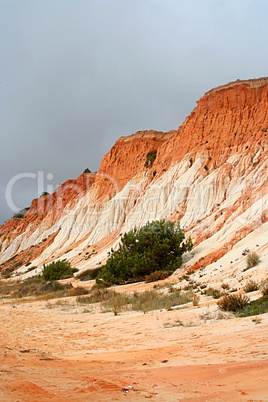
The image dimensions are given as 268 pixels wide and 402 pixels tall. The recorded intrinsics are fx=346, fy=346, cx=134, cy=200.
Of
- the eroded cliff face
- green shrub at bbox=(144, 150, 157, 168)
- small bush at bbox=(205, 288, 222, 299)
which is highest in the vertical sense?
green shrub at bbox=(144, 150, 157, 168)

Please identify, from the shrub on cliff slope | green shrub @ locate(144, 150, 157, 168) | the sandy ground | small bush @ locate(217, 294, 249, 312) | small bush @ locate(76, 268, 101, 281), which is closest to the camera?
the sandy ground

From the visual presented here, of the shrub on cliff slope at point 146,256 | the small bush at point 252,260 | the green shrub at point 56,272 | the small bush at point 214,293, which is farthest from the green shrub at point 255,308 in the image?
the green shrub at point 56,272

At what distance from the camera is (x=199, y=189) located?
3406cm

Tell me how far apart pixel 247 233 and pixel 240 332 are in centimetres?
1573

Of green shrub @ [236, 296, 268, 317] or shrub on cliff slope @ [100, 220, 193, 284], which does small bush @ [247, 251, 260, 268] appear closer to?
green shrub @ [236, 296, 268, 317]

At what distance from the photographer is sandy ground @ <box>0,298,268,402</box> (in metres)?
3.67

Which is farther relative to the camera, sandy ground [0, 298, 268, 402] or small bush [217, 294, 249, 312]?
small bush [217, 294, 249, 312]

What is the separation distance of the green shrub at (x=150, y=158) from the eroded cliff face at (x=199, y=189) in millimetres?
217

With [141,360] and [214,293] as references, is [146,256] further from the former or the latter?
[141,360]

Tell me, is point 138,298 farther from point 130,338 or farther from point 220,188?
point 220,188

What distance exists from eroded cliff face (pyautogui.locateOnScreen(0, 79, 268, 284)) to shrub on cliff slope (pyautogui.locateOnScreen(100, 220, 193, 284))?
1.25m

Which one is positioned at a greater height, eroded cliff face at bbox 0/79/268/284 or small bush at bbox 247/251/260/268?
eroded cliff face at bbox 0/79/268/284

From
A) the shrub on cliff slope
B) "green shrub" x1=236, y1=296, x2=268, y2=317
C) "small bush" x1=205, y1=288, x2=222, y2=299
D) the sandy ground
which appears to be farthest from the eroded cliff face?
the sandy ground

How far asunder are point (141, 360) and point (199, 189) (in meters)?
29.4
